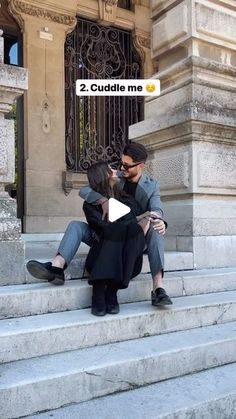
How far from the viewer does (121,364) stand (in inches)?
117

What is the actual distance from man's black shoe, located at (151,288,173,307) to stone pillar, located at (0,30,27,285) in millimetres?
1036

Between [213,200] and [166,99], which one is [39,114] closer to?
[166,99]

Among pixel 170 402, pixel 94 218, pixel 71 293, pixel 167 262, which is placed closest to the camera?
pixel 170 402

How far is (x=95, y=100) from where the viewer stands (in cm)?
812

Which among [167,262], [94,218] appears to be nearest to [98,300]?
[94,218]

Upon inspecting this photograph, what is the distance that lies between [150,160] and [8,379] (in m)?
3.67

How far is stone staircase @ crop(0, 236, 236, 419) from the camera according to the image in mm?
2666

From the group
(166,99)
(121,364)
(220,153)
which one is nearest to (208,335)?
(121,364)

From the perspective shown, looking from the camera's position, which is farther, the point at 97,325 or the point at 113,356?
the point at 97,325

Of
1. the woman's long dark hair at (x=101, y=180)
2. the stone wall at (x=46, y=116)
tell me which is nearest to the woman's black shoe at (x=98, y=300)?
the woman's long dark hair at (x=101, y=180)

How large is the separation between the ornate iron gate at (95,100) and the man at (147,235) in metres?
3.90

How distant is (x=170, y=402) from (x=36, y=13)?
21.1 ft

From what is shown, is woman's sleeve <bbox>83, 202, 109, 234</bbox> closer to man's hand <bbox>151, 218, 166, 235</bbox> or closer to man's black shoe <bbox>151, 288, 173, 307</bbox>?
man's hand <bbox>151, 218, 166, 235</bbox>

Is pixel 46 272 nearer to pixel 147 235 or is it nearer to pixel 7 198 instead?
pixel 7 198
